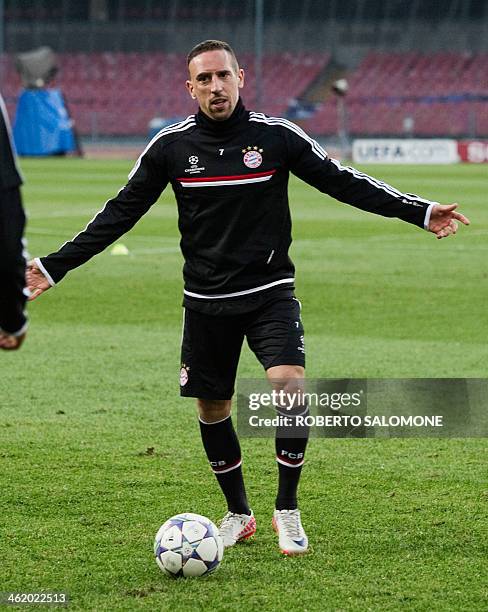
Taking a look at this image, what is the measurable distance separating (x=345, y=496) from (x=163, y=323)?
564 cm

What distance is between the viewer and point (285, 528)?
5.23 metres

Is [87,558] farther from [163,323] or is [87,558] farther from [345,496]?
[163,323]

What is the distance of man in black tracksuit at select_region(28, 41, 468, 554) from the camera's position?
17.2 ft

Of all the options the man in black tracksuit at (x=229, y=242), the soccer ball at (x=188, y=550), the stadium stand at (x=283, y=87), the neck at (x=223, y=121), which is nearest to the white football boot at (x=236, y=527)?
the man in black tracksuit at (x=229, y=242)

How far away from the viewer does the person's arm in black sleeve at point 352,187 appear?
213 inches

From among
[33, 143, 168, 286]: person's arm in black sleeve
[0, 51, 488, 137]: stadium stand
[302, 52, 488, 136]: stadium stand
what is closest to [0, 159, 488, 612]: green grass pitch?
[33, 143, 168, 286]: person's arm in black sleeve

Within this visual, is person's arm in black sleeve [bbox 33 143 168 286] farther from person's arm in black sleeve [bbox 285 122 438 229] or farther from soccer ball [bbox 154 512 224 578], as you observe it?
soccer ball [bbox 154 512 224 578]

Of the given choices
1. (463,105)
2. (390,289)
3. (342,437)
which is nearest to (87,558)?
(342,437)

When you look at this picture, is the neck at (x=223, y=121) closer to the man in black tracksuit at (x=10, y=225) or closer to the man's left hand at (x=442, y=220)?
the man's left hand at (x=442, y=220)
